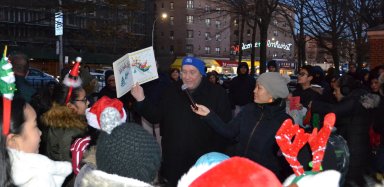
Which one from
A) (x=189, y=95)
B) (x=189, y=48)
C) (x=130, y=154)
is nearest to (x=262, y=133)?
(x=189, y=95)

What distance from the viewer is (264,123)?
13.2 feet

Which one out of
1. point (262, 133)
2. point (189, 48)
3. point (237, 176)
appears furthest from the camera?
point (189, 48)

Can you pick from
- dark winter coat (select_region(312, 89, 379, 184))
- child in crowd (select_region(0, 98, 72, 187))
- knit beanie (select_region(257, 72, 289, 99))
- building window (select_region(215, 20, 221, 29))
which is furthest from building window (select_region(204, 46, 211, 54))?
child in crowd (select_region(0, 98, 72, 187))

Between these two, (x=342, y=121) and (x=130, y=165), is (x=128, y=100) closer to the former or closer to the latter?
(x=342, y=121)

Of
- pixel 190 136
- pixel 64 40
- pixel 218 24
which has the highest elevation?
pixel 218 24

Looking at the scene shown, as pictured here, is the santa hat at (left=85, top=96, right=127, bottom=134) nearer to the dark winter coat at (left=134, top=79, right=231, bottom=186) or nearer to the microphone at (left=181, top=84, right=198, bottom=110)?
the microphone at (left=181, top=84, right=198, bottom=110)

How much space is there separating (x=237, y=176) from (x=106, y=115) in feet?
5.76

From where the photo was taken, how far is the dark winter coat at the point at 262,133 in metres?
3.98

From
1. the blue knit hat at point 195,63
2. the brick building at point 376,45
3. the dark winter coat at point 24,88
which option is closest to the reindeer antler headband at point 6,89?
the blue knit hat at point 195,63

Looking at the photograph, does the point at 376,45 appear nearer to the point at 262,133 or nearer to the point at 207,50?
the point at 262,133

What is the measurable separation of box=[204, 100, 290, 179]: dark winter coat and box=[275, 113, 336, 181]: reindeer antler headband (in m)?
1.40

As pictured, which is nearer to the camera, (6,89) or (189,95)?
(6,89)

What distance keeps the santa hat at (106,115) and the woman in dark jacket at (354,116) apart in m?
2.90

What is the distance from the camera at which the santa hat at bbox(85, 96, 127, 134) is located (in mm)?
3033
